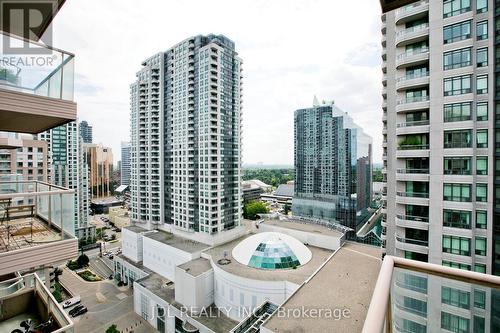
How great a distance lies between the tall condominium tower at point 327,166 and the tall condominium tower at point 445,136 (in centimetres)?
3025

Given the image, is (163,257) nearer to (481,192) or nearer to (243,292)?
(243,292)

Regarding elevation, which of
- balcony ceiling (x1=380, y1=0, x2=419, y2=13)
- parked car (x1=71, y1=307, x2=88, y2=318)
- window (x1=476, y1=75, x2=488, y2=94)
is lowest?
parked car (x1=71, y1=307, x2=88, y2=318)

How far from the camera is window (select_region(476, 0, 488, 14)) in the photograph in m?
11.7

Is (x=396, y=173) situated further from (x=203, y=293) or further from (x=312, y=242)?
(x=203, y=293)

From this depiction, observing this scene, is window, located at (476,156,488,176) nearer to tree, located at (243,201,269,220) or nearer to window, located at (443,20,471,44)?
window, located at (443,20,471,44)

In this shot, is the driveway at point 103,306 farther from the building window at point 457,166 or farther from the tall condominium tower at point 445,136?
the building window at point 457,166

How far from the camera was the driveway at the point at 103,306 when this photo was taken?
22641mm

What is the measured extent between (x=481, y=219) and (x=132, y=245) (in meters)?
35.3

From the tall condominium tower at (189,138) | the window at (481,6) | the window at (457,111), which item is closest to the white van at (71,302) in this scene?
the tall condominium tower at (189,138)

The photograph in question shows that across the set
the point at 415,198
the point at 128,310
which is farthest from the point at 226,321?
the point at 415,198

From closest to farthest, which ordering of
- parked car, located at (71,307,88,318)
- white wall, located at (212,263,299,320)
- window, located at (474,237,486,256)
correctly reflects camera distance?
1. window, located at (474,237,486,256)
2. white wall, located at (212,263,299,320)
3. parked car, located at (71,307,88,318)

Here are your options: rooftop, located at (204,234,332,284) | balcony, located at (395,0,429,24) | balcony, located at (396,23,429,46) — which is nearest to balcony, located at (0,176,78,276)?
rooftop, located at (204,234,332,284)

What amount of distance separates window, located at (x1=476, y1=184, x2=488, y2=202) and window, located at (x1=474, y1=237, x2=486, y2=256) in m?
1.95

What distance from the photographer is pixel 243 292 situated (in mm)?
18641
